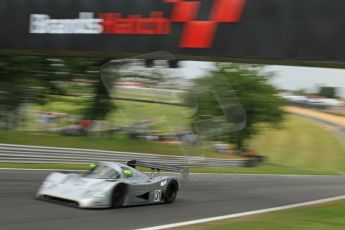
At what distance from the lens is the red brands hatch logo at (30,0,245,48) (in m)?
13.1

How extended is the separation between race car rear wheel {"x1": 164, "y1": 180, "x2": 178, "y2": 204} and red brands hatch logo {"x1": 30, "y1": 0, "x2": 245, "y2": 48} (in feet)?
12.3

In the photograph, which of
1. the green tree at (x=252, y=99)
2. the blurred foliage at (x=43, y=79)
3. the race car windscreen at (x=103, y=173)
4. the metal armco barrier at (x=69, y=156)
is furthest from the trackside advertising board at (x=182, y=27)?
the green tree at (x=252, y=99)

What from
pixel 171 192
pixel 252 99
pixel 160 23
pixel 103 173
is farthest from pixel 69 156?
pixel 252 99

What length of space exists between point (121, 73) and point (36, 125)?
1229 cm

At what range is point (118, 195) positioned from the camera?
31.4 ft

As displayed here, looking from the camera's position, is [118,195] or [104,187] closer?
[104,187]

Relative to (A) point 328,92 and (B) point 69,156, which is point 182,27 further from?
(A) point 328,92

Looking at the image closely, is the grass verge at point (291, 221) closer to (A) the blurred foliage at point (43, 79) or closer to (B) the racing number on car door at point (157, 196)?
(B) the racing number on car door at point (157, 196)

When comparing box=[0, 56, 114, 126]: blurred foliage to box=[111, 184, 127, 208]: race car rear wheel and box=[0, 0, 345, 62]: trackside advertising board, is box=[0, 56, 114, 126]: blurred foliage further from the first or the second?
box=[111, 184, 127, 208]: race car rear wheel

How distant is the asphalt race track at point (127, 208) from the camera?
761 centimetres

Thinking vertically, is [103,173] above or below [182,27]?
below

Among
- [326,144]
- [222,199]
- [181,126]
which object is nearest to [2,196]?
[222,199]

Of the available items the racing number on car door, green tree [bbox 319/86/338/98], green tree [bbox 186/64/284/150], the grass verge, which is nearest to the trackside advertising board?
the grass verge

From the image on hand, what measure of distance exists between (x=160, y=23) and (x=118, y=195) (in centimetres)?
591
